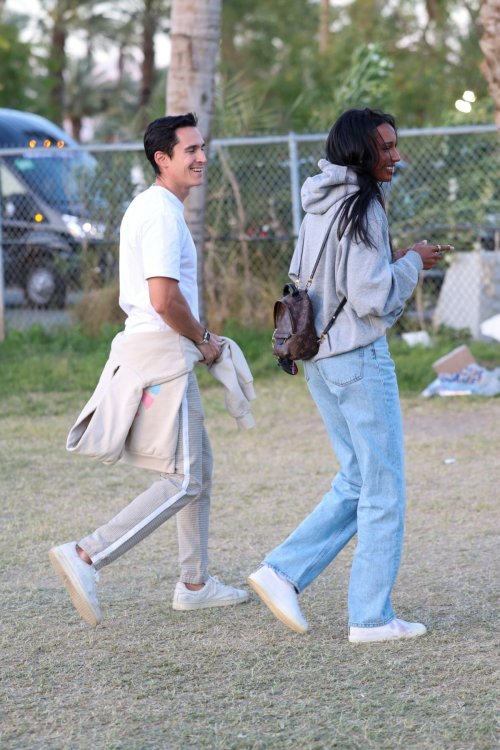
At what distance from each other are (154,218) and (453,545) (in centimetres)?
222

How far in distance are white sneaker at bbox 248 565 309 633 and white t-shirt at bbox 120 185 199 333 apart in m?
0.99

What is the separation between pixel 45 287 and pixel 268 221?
2761mm

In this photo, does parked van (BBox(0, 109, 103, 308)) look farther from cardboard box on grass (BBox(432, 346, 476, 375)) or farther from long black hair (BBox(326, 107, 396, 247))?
long black hair (BBox(326, 107, 396, 247))

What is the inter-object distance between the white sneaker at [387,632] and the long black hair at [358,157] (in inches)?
53.3

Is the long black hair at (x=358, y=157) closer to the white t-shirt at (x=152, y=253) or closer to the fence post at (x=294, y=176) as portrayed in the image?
the white t-shirt at (x=152, y=253)

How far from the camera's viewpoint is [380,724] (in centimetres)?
280

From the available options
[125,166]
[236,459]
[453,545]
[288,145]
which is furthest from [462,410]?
[125,166]

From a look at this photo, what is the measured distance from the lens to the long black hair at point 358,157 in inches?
126

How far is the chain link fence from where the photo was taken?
1025cm

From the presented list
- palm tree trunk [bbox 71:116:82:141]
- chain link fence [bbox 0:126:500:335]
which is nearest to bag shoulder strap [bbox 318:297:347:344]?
chain link fence [bbox 0:126:500:335]

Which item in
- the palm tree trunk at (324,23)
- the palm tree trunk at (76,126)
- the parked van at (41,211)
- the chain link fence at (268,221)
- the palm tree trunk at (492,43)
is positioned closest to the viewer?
the palm tree trunk at (492,43)

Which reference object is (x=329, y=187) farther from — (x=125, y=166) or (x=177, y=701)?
(x=125, y=166)

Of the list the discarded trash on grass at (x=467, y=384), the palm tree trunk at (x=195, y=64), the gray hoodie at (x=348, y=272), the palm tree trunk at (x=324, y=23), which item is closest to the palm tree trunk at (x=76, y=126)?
the palm tree trunk at (x=324, y=23)

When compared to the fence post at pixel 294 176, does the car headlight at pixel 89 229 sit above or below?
below
